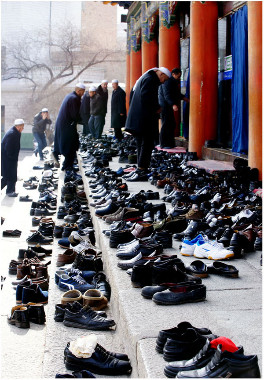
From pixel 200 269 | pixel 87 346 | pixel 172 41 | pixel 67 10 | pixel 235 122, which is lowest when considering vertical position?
pixel 87 346

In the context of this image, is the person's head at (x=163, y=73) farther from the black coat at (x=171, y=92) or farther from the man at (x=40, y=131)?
the man at (x=40, y=131)

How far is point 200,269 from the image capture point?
3615mm

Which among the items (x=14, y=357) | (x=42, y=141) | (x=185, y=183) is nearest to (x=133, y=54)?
(x=42, y=141)

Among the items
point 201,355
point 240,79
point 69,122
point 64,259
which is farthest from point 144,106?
point 201,355

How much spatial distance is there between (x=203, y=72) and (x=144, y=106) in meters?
3.12

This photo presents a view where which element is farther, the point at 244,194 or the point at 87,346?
the point at 244,194

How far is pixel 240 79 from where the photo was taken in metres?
9.73

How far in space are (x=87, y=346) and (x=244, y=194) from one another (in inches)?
155

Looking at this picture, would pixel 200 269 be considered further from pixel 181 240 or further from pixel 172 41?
pixel 172 41

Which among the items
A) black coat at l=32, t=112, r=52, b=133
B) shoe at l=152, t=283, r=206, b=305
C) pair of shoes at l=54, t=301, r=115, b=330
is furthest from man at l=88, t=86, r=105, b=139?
shoe at l=152, t=283, r=206, b=305

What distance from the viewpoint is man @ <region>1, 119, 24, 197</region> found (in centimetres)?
1145

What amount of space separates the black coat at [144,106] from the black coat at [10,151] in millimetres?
3966

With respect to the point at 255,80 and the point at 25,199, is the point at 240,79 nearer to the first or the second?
the point at 255,80

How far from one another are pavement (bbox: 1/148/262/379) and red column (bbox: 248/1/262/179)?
3.56 m
